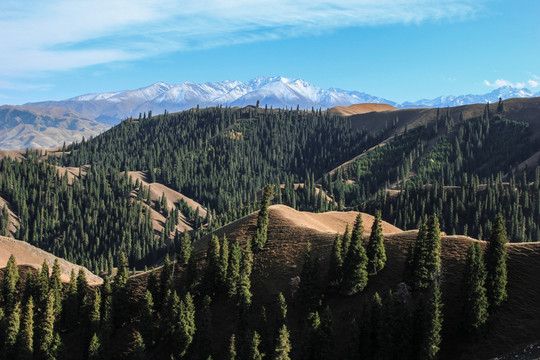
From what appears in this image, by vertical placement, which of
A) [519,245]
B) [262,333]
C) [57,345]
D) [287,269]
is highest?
[519,245]

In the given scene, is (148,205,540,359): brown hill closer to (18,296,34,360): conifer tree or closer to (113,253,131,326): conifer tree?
(113,253,131,326): conifer tree

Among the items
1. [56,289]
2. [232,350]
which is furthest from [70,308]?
[232,350]

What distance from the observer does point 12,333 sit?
89.7 m

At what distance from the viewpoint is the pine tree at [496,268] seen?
6569 cm

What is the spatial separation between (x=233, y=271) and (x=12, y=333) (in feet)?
146

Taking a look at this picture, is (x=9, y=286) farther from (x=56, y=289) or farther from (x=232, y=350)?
(x=232, y=350)

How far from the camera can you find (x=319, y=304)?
3125 inches

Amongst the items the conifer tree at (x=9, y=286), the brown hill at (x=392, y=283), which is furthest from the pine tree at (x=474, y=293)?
the conifer tree at (x=9, y=286)

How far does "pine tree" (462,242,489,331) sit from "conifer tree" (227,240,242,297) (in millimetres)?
42065

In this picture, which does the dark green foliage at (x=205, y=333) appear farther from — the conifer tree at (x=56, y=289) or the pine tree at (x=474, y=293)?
the pine tree at (x=474, y=293)

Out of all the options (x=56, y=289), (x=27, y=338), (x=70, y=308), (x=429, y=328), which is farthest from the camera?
(x=56, y=289)

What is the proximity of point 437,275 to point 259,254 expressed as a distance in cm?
3967

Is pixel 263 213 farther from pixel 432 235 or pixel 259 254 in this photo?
pixel 432 235

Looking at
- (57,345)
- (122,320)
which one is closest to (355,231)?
(122,320)
